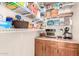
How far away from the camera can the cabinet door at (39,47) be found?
2.14 meters

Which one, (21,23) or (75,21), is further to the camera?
(75,21)

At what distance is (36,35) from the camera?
2.15 metres

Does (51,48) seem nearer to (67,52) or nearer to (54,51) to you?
(54,51)

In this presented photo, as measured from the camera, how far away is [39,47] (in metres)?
2.17

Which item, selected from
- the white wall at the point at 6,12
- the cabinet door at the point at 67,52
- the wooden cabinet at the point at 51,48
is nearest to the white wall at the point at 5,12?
the white wall at the point at 6,12

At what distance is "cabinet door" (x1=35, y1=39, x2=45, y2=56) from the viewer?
7.01 feet

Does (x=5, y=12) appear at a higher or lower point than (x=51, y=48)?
higher

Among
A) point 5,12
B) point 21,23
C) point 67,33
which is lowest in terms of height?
point 67,33

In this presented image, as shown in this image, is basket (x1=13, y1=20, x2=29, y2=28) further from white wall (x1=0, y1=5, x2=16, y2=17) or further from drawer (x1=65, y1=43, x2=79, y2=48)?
drawer (x1=65, y1=43, x2=79, y2=48)

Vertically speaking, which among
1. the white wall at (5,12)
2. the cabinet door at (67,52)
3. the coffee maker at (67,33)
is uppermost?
the white wall at (5,12)

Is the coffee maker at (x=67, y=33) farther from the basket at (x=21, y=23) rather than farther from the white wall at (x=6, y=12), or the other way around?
the white wall at (x=6, y=12)

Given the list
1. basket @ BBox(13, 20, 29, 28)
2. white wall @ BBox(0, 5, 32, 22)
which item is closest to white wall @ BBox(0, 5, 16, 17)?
white wall @ BBox(0, 5, 32, 22)

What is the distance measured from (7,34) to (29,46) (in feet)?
1.12

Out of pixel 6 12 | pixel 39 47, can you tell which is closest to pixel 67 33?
pixel 39 47
